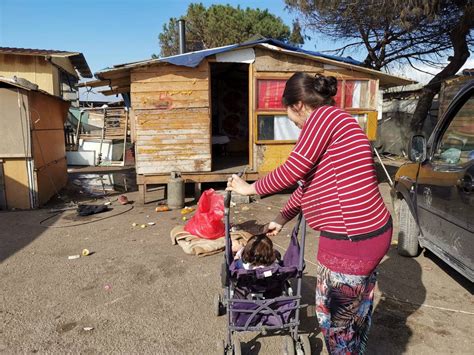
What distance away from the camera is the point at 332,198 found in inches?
75.6

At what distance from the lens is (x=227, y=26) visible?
24.8 meters

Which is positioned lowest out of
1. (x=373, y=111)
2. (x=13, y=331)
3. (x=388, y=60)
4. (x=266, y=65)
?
(x=13, y=331)

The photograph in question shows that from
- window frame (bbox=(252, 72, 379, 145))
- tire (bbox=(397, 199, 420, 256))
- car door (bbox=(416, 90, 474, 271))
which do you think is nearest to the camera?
car door (bbox=(416, 90, 474, 271))

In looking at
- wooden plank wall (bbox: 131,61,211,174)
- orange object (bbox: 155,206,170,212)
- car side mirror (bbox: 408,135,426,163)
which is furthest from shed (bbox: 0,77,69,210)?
car side mirror (bbox: 408,135,426,163)

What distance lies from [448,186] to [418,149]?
0.61 metres

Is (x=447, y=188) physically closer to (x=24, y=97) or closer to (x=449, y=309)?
(x=449, y=309)

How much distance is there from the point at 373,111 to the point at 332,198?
24.5 ft

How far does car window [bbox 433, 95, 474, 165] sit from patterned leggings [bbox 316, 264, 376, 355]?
206 cm

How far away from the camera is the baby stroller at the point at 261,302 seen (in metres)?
2.69

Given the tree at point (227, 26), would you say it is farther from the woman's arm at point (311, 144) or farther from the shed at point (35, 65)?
the woman's arm at point (311, 144)

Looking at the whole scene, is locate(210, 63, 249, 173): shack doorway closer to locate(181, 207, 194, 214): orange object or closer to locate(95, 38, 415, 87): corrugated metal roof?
locate(95, 38, 415, 87): corrugated metal roof

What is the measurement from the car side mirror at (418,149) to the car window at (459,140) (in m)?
0.18

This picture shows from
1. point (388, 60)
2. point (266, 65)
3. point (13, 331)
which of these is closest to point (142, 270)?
point (13, 331)

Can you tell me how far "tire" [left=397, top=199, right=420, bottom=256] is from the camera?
484 centimetres
